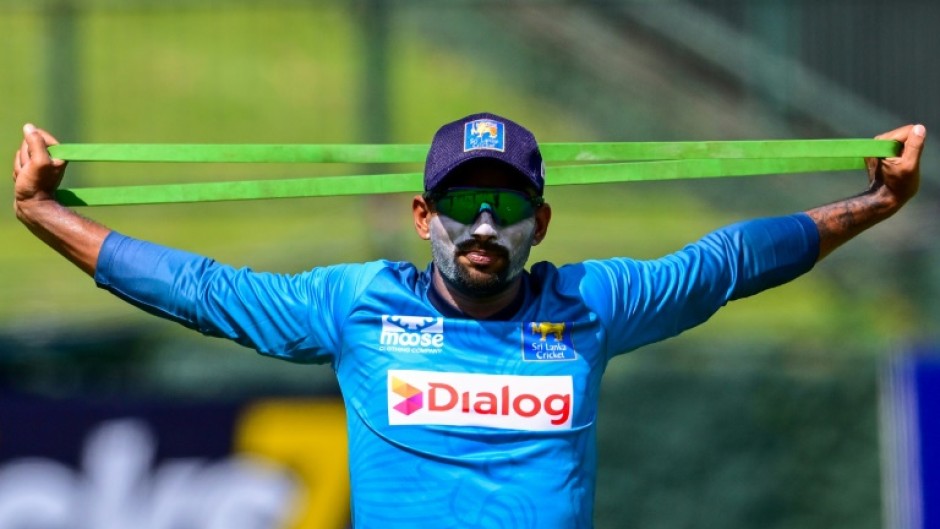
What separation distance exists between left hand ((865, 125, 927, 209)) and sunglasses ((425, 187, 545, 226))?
97 cm

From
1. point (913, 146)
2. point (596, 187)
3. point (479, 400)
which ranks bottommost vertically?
point (479, 400)

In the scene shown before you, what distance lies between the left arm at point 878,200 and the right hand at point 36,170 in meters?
1.85

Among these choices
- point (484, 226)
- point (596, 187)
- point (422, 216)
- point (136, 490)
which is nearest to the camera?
point (484, 226)

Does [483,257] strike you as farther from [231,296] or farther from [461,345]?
[231,296]

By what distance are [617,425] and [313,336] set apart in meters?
3.95

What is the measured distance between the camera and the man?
3434 millimetres

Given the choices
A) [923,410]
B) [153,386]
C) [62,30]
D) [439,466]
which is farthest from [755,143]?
[62,30]

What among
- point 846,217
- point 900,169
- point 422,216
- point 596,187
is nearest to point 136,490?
point 596,187

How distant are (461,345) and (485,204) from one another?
0.33 metres

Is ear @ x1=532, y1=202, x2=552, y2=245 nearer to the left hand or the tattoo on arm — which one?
the tattoo on arm

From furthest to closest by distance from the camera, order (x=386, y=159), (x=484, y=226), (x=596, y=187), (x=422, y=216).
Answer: (x=596, y=187) → (x=386, y=159) → (x=422, y=216) → (x=484, y=226)

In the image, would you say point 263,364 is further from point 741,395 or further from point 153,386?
point 741,395

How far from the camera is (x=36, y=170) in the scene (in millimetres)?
3635

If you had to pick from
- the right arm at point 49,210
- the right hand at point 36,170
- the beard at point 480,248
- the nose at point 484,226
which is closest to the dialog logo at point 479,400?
the beard at point 480,248
